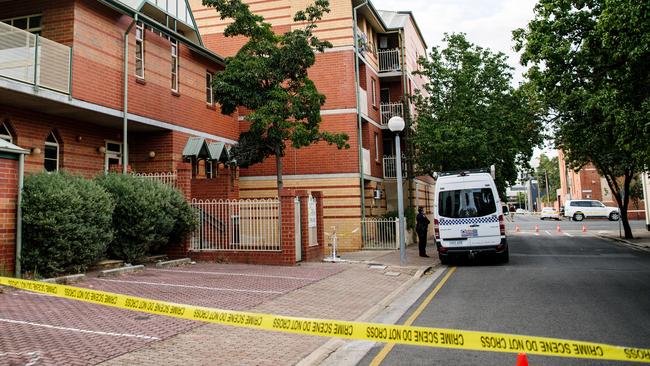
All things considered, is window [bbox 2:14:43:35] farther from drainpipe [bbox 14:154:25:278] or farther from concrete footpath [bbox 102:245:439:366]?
concrete footpath [bbox 102:245:439:366]

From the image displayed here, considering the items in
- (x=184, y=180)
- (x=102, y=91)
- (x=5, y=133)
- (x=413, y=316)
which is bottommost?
(x=413, y=316)

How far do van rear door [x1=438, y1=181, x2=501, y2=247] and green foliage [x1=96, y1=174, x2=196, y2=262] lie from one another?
7.87 meters

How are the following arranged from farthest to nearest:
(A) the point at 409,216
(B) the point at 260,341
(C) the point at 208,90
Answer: (A) the point at 409,216 → (C) the point at 208,90 → (B) the point at 260,341

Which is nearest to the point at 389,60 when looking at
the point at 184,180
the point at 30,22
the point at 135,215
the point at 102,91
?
the point at 184,180

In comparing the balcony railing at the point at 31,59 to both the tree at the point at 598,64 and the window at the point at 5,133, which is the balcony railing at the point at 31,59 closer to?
the window at the point at 5,133

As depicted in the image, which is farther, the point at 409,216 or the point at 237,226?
the point at 409,216

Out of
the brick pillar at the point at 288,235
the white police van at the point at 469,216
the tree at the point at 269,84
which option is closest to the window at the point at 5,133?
the tree at the point at 269,84

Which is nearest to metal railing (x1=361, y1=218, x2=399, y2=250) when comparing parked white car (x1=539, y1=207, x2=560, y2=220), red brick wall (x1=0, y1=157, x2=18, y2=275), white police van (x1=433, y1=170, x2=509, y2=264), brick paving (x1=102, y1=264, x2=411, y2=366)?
white police van (x1=433, y1=170, x2=509, y2=264)

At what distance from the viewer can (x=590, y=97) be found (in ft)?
36.7

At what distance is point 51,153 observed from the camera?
1366cm

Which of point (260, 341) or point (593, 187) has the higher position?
point (593, 187)

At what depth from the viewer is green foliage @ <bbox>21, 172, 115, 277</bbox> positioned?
372 inches

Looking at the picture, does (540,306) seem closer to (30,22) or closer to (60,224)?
(60,224)

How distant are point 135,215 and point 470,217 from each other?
913 cm
